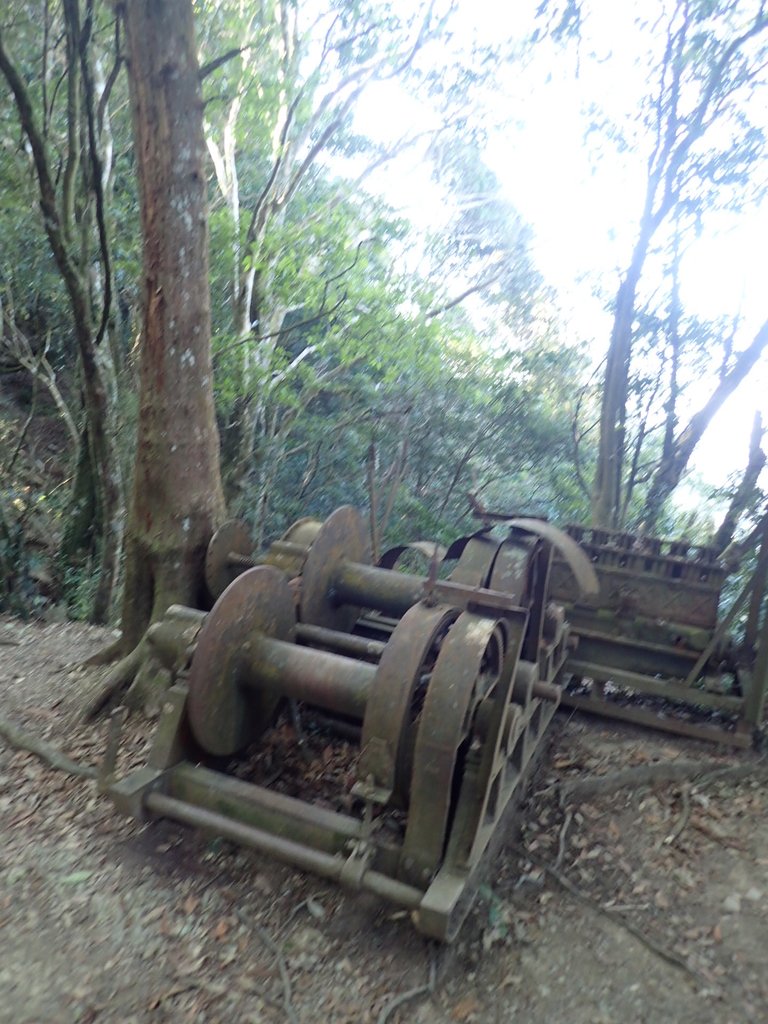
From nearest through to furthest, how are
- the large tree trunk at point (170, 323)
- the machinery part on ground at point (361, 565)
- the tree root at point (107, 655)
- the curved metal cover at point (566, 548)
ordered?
1. the machinery part on ground at point (361, 565)
2. the curved metal cover at point (566, 548)
3. the large tree trunk at point (170, 323)
4. the tree root at point (107, 655)

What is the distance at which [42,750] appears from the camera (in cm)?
446

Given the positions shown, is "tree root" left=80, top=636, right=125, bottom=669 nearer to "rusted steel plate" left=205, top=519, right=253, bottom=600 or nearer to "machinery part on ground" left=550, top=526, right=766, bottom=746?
"rusted steel plate" left=205, top=519, right=253, bottom=600

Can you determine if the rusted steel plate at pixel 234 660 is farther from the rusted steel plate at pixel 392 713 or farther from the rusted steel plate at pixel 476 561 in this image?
the rusted steel plate at pixel 476 561

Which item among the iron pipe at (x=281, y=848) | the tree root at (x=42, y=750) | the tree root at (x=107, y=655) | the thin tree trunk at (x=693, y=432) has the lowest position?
the tree root at (x=42, y=750)

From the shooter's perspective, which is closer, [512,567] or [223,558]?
[512,567]

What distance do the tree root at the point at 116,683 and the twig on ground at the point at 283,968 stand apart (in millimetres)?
2233

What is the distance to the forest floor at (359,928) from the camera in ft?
9.46

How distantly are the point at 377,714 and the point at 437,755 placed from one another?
0.32 meters

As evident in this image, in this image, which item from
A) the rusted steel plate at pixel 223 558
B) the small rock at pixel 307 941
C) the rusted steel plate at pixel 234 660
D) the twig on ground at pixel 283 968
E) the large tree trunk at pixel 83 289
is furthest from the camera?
the large tree trunk at pixel 83 289

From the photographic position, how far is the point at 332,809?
13.2 ft

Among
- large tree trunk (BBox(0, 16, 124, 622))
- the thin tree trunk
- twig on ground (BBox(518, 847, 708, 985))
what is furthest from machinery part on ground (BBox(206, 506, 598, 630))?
the thin tree trunk

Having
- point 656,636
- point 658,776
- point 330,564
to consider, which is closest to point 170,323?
point 330,564

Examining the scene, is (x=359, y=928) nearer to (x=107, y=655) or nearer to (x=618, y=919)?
(x=618, y=919)

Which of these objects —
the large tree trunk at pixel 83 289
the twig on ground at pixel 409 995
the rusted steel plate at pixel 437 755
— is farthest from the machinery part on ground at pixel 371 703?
the large tree trunk at pixel 83 289
